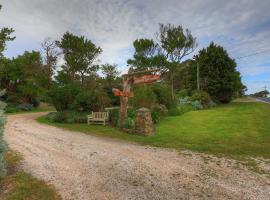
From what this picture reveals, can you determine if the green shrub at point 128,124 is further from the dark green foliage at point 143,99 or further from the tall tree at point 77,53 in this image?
the tall tree at point 77,53

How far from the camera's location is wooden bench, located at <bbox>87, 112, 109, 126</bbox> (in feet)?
52.1

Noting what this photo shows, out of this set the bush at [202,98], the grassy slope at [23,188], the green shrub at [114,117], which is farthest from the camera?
the bush at [202,98]

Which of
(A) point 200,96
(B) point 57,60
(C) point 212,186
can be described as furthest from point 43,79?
(C) point 212,186

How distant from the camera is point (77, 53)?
Answer: 1077 inches

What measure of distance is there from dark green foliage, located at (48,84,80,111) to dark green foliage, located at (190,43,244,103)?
18.8 meters

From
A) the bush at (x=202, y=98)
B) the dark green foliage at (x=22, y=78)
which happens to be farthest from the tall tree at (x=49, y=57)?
the bush at (x=202, y=98)

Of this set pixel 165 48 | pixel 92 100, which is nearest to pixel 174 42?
pixel 165 48

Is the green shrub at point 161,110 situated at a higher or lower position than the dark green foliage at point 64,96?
lower

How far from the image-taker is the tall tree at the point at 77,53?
27.0 meters

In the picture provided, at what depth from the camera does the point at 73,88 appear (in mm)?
19062

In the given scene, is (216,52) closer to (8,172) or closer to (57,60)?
(57,60)

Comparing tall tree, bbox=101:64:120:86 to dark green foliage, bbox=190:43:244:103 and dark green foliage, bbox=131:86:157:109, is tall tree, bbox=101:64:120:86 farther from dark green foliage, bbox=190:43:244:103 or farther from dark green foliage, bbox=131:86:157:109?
dark green foliage, bbox=131:86:157:109

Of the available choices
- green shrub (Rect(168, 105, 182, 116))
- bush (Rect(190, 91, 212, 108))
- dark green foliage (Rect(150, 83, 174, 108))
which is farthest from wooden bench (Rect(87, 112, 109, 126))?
bush (Rect(190, 91, 212, 108))

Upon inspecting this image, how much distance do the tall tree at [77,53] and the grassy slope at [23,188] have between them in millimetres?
21169
